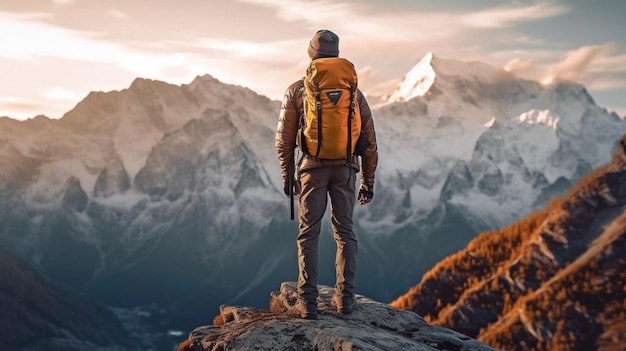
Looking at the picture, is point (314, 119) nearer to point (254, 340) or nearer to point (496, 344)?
point (254, 340)

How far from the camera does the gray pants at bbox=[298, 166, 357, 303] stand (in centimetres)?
2214

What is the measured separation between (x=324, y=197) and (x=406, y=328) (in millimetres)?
5152

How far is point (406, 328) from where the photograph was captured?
24.2 m

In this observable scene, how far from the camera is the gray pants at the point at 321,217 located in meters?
22.1

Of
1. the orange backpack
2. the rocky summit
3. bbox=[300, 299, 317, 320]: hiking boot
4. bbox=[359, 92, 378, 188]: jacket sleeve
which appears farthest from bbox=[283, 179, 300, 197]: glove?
the rocky summit

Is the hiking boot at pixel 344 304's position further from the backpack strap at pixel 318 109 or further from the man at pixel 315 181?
the backpack strap at pixel 318 109

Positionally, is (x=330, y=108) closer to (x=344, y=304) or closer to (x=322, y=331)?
(x=322, y=331)

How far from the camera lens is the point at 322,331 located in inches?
805

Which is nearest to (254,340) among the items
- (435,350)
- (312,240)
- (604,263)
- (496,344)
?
(312,240)

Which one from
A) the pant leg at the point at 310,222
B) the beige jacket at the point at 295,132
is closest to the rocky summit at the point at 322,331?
the pant leg at the point at 310,222

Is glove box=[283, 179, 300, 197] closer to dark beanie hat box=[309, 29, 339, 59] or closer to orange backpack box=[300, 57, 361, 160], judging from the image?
orange backpack box=[300, 57, 361, 160]

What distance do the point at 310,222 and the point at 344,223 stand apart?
114 centimetres

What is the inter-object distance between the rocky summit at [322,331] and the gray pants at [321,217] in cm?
123

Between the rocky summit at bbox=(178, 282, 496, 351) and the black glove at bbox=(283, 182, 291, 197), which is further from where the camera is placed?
the black glove at bbox=(283, 182, 291, 197)
